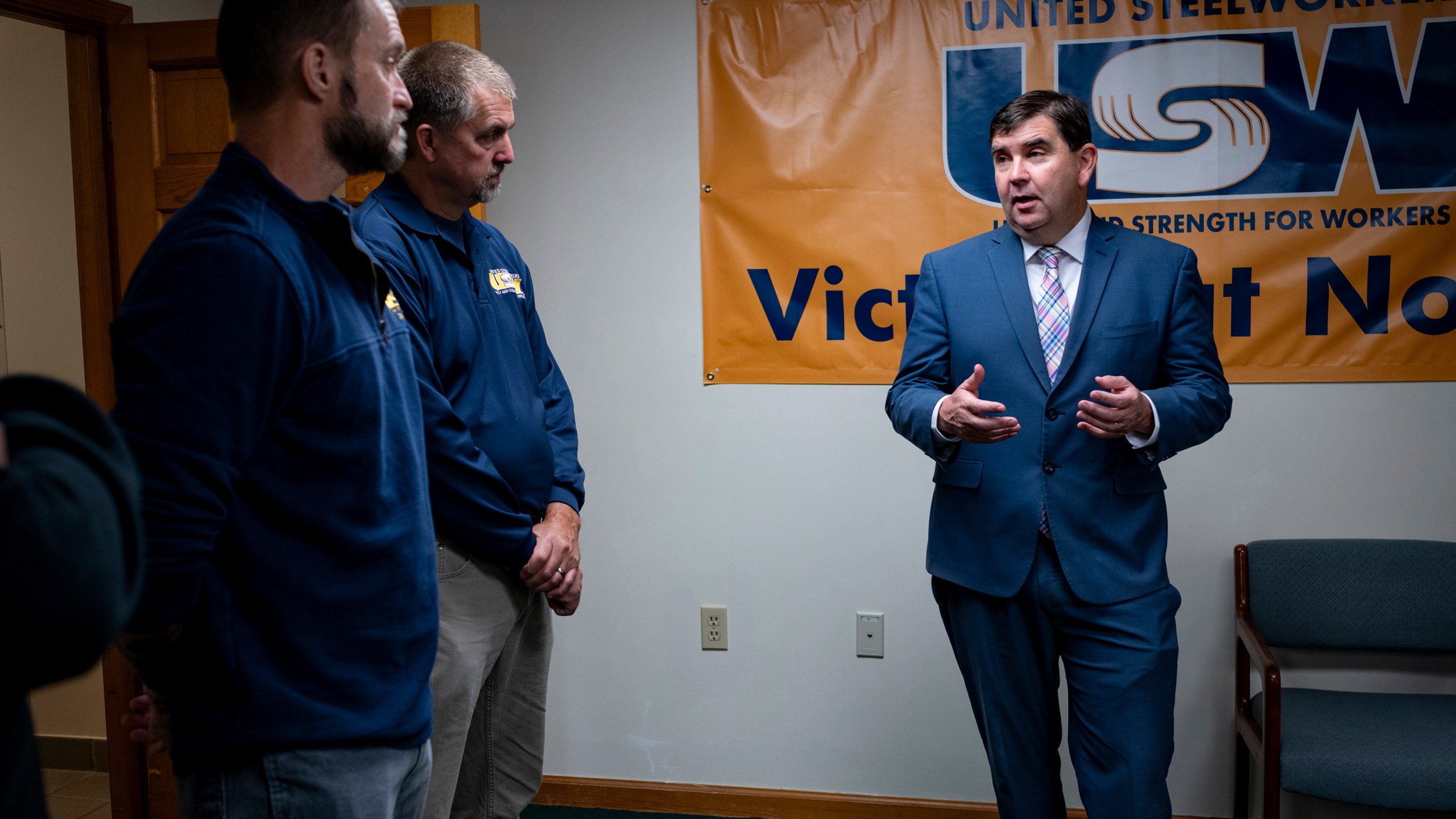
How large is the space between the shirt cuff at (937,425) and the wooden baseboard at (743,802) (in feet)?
4.28

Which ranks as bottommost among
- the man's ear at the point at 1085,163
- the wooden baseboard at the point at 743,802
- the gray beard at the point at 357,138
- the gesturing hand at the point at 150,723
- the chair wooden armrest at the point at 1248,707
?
the wooden baseboard at the point at 743,802

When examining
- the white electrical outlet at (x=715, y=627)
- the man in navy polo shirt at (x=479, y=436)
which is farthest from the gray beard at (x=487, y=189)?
the white electrical outlet at (x=715, y=627)

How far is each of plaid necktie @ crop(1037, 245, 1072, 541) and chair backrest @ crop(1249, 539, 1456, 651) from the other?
3.26ft

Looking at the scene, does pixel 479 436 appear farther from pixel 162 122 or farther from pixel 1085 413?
pixel 162 122

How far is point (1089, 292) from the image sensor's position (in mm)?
1903

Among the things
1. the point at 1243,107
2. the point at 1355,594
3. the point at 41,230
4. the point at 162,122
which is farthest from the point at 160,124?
the point at 1355,594

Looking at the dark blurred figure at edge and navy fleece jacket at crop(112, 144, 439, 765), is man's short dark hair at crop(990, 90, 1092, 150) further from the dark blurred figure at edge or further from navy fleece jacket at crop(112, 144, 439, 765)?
the dark blurred figure at edge

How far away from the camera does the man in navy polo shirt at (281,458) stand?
3.10 feet

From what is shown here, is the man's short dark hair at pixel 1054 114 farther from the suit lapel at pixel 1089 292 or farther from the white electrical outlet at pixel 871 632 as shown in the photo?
the white electrical outlet at pixel 871 632

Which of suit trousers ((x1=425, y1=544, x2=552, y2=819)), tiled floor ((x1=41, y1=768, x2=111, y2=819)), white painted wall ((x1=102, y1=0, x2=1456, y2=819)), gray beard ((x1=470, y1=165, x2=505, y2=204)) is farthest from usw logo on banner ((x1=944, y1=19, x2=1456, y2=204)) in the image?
tiled floor ((x1=41, y1=768, x2=111, y2=819))

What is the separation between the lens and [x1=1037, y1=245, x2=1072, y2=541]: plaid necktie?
1930 millimetres

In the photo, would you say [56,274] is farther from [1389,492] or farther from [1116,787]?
[1389,492]

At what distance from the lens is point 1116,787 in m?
1.85

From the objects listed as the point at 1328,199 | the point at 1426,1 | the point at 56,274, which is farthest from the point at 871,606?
the point at 56,274
